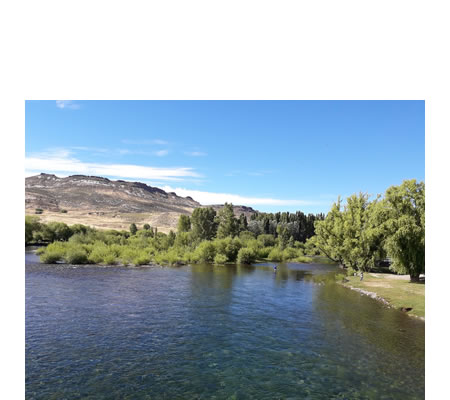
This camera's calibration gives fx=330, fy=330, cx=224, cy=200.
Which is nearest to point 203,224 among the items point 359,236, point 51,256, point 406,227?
point 51,256

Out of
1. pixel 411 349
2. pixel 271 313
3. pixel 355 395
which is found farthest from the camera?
pixel 271 313

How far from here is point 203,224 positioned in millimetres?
81562

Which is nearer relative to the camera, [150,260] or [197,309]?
[197,309]

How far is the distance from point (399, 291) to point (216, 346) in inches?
902

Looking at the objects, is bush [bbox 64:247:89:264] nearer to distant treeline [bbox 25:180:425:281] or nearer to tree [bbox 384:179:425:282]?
distant treeline [bbox 25:180:425:281]

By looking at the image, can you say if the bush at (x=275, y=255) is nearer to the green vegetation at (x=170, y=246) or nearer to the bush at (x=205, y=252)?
the green vegetation at (x=170, y=246)

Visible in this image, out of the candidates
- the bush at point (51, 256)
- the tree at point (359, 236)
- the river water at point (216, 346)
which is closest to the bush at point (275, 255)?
the tree at point (359, 236)

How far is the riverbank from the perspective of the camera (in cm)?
2698

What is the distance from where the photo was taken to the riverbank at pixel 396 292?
26980mm

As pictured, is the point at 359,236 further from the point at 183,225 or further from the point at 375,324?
the point at 183,225

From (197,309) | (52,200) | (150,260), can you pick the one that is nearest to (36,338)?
(197,309)

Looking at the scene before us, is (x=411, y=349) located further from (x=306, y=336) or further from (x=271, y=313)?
(x=271, y=313)

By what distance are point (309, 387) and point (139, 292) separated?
22.3 m

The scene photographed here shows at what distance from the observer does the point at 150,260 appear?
6012 centimetres
